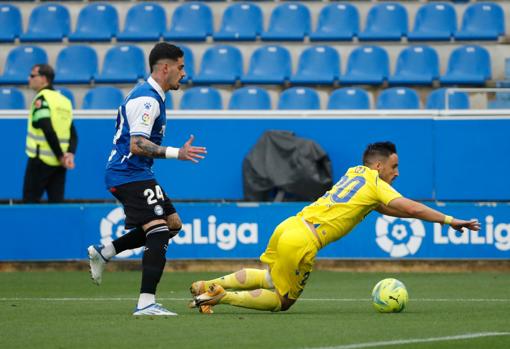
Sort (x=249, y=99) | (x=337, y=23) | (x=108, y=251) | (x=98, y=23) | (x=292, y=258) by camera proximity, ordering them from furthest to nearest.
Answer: (x=98, y=23) → (x=337, y=23) → (x=249, y=99) → (x=108, y=251) → (x=292, y=258)

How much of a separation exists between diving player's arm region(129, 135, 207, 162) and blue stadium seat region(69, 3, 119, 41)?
11.4m

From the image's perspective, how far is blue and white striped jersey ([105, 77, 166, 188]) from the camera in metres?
8.75

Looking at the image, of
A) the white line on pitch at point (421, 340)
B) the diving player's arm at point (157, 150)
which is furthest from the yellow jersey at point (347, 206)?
the white line on pitch at point (421, 340)

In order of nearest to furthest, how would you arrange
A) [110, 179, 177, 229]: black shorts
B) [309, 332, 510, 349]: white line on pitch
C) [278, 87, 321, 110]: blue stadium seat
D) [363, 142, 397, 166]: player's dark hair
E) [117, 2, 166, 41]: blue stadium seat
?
[309, 332, 510, 349]: white line on pitch < [110, 179, 177, 229]: black shorts < [363, 142, 397, 166]: player's dark hair < [278, 87, 321, 110]: blue stadium seat < [117, 2, 166, 41]: blue stadium seat

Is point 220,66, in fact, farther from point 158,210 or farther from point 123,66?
point 158,210

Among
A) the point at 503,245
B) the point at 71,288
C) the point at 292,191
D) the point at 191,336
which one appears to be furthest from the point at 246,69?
the point at 191,336

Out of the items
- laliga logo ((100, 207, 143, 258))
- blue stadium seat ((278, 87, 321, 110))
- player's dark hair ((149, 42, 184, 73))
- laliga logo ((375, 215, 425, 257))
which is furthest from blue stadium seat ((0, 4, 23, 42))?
player's dark hair ((149, 42, 184, 73))

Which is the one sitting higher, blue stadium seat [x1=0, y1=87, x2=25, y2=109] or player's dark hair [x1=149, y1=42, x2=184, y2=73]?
player's dark hair [x1=149, y1=42, x2=184, y2=73]

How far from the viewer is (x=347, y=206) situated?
355 inches

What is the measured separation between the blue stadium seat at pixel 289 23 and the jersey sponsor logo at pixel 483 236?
6.38 m

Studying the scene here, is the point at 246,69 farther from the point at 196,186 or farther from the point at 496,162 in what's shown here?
the point at 496,162

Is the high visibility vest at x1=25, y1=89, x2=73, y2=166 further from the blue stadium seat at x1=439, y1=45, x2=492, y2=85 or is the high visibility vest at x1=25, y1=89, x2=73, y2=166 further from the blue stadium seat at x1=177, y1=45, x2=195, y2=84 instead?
the blue stadium seat at x1=439, y1=45, x2=492, y2=85

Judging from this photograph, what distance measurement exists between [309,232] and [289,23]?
35.7ft

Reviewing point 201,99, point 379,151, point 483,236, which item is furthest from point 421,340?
point 201,99
